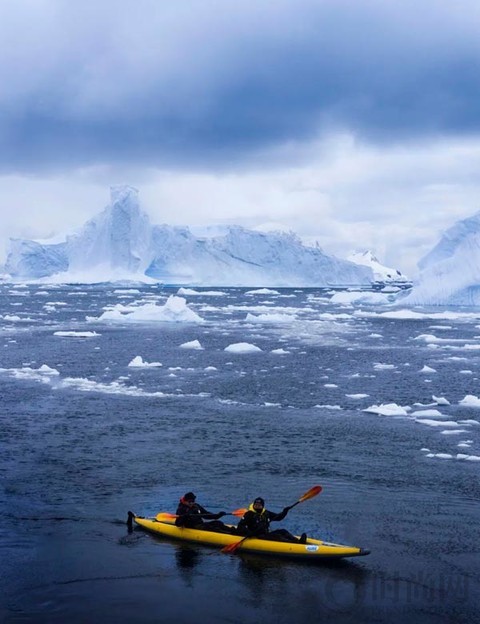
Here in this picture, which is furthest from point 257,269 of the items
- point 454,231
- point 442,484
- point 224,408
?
point 442,484

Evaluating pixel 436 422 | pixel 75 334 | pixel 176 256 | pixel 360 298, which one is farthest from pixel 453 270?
pixel 436 422

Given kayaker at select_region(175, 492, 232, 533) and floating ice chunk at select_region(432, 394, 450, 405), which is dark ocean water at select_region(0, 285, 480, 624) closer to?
floating ice chunk at select_region(432, 394, 450, 405)

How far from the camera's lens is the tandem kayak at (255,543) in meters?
11.2

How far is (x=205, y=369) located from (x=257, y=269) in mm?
75277

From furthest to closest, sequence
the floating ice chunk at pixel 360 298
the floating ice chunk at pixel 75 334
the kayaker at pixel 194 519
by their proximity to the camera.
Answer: the floating ice chunk at pixel 360 298 < the floating ice chunk at pixel 75 334 < the kayaker at pixel 194 519

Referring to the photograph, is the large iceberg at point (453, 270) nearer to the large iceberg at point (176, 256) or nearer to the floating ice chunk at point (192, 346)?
the floating ice chunk at point (192, 346)

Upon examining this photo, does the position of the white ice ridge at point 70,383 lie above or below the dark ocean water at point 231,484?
above

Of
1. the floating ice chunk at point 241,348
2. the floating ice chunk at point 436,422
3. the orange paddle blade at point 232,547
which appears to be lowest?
the orange paddle blade at point 232,547

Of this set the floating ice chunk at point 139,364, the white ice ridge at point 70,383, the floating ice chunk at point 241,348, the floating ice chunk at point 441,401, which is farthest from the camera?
the floating ice chunk at point 241,348

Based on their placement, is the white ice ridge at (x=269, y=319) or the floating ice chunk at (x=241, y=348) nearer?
the floating ice chunk at (x=241, y=348)

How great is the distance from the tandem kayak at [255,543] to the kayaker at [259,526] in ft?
0.30

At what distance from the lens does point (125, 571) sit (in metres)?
11.0

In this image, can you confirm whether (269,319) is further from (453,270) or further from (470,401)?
(470,401)

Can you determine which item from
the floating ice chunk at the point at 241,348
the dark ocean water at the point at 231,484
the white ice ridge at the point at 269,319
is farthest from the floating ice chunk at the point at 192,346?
the white ice ridge at the point at 269,319
